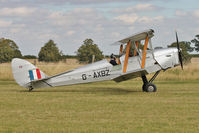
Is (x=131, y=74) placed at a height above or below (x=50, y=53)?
below

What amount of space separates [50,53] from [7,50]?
8194 millimetres

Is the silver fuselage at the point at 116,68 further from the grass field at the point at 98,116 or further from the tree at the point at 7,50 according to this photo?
the tree at the point at 7,50

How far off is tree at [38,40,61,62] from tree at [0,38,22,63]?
580 cm

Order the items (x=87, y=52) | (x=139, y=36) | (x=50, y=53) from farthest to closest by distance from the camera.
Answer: (x=50, y=53), (x=87, y=52), (x=139, y=36)

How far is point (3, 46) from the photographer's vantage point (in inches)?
2680

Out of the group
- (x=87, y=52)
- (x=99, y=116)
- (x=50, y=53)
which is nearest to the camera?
(x=99, y=116)

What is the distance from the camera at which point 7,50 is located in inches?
2589

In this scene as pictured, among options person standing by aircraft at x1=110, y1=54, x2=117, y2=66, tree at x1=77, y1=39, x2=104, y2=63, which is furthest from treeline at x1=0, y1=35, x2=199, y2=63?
person standing by aircraft at x1=110, y1=54, x2=117, y2=66

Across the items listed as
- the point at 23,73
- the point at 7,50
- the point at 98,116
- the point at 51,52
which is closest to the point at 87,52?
the point at 51,52

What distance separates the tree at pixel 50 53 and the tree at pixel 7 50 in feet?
19.0

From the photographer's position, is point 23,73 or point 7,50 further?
point 7,50

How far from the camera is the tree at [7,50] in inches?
2574

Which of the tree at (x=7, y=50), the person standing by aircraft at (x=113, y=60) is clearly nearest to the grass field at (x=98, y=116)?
the person standing by aircraft at (x=113, y=60)

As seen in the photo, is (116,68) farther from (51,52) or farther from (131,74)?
(51,52)
